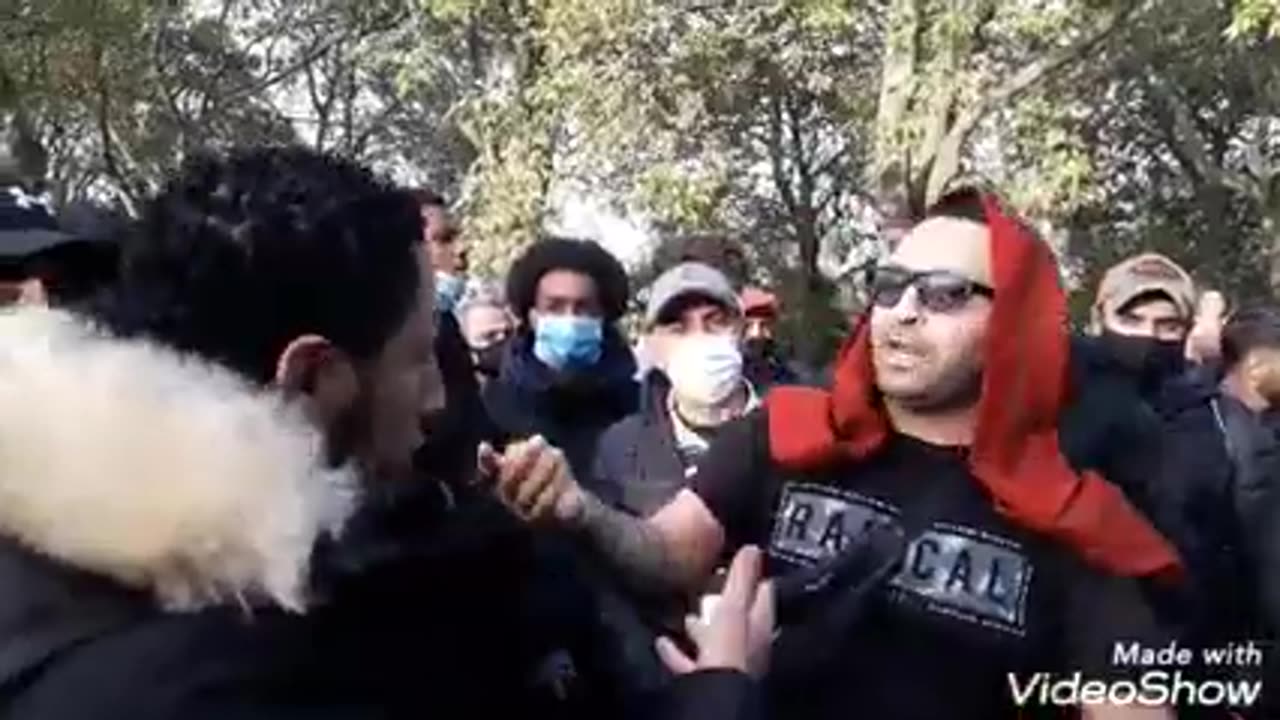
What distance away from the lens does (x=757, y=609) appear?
2.65 metres

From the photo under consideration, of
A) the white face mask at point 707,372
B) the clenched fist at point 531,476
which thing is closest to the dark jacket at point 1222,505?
the white face mask at point 707,372

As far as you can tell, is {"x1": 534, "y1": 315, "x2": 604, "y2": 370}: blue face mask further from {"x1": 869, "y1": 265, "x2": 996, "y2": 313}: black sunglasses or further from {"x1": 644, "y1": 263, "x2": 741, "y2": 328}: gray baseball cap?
{"x1": 869, "y1": 265, "x2": 996, "y2": 313}: black sunglasses

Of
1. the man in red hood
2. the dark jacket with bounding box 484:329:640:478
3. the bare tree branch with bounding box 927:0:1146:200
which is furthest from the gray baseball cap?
the bare tree branch with bounding box 927:0:1146:200

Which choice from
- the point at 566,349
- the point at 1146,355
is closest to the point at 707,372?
the point at 566,349

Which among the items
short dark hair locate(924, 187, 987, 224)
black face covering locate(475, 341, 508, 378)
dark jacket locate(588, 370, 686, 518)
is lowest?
dark jacket locate(588, 370, 686, 518)

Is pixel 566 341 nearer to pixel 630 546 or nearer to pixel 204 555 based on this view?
pixel 630 546

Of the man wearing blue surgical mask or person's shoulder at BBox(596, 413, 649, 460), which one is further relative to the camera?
the man wearing blue surgical mask

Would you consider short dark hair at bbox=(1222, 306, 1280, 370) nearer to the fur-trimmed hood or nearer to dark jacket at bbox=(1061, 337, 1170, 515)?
dark jacket at bbox=(1061, 337, 1170, 515)

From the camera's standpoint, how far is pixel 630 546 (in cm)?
337

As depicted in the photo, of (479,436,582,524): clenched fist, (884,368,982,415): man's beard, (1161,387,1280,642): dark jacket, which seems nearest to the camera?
(479,436,582,524): clenched fist

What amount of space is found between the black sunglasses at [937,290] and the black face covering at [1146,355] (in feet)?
1.79

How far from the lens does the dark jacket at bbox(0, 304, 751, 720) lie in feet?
6.97

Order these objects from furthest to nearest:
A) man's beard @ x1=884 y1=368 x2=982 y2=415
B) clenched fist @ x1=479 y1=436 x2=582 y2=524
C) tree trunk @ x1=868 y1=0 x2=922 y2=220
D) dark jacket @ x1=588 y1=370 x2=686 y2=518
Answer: tree trunk @ x1=868 y1=0 x2=922 y2=220 < dark jacket @ x1=588 y1=370 x2=686 y2=518 < man's beard @ x1=884 y1=368 x2=982 y2=415 < clenched fist @ x1=479 y1=436 x2=582 y2=524

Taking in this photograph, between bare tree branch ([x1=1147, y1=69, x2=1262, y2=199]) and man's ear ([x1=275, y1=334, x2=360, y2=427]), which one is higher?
bare tree branch ([x1=1147, y1=69, x2=1262, y2=199])
